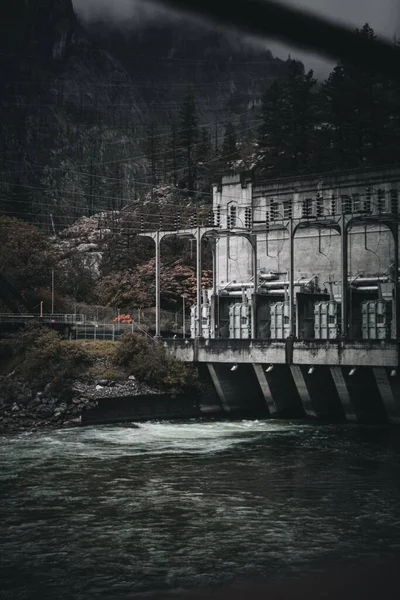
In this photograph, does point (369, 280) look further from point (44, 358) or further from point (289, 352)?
point (44, 358)

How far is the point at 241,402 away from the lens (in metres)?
57.7

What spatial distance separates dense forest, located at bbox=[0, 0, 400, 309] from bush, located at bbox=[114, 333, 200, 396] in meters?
16.6

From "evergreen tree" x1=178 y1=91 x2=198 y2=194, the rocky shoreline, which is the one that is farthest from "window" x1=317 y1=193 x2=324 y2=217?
"evergreen tree" x1=178 y1=91 x2=198 y2=194

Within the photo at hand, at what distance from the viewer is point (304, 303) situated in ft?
193

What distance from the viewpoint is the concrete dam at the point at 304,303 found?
5181cm

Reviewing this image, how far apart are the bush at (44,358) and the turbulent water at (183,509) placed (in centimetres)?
830

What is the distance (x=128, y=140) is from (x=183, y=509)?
15155 cm

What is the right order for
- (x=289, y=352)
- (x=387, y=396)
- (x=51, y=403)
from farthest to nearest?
(x=289, y=352), (x=51, y=403), (x=387, y=396)

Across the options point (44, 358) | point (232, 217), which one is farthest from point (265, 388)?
point (232, 217)

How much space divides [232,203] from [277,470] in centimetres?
4309

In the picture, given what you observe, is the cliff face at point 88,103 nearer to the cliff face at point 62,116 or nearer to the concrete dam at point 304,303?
the cliff face at point 62,116

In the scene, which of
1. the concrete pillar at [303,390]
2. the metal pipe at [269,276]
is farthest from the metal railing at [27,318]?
the concrete pillar at [303,390]

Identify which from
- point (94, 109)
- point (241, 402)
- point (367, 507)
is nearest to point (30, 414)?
point (241, 402)

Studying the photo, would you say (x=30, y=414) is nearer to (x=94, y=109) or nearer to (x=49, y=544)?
(x=49, y=544)
